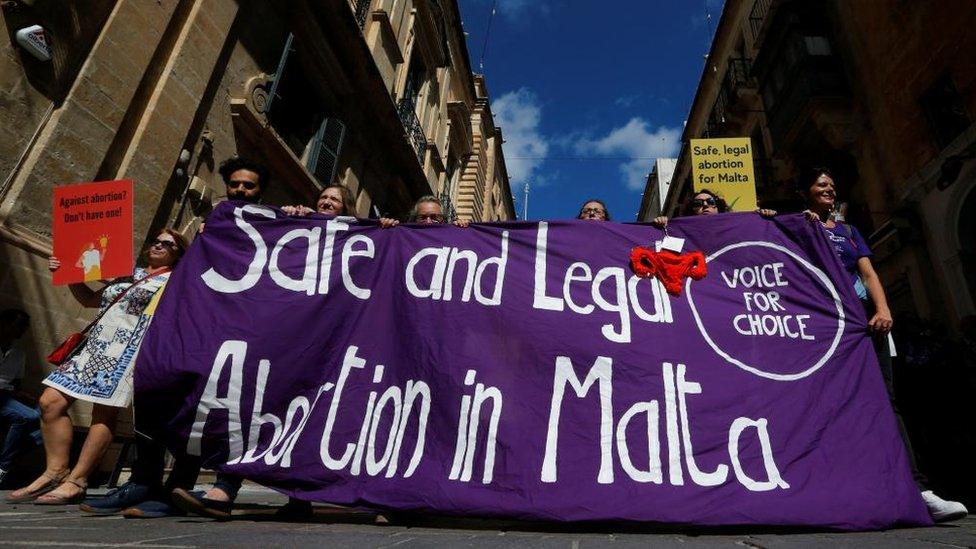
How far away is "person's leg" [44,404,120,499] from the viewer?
2.65 meters

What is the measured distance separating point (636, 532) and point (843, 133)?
11.6m

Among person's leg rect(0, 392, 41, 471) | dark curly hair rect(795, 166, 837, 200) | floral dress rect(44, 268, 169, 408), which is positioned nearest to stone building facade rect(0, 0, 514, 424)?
person's leg rect(0, 392, 41, 471)

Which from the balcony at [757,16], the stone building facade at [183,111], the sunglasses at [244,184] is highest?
the balcony at [757,16]

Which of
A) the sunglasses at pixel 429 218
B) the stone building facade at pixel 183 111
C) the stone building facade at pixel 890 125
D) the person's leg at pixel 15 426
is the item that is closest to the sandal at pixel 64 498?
the person's leg at pixel 15 426

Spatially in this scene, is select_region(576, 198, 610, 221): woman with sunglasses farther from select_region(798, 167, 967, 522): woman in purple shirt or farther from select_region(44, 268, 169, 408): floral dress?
select_region(44, 268, 169, 408): floral dress

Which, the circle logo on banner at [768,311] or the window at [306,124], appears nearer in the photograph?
the circle logo on banner at [768,311]

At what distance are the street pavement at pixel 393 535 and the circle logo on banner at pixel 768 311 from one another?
2.88 ft

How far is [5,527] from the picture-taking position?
5.13 feet

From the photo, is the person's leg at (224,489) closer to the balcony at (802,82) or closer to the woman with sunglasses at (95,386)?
the woman with sunglasses at (95,386)

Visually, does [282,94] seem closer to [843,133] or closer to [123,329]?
[123,329]

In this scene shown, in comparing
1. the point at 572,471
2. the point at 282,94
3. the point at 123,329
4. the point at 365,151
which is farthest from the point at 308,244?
the point at 365,151

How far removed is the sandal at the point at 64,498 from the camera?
2.56 meters

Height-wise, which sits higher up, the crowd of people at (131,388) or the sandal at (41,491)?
the crowd of people at (131,388)

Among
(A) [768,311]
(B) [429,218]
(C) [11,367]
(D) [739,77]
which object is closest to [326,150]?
(C) [11,367]
